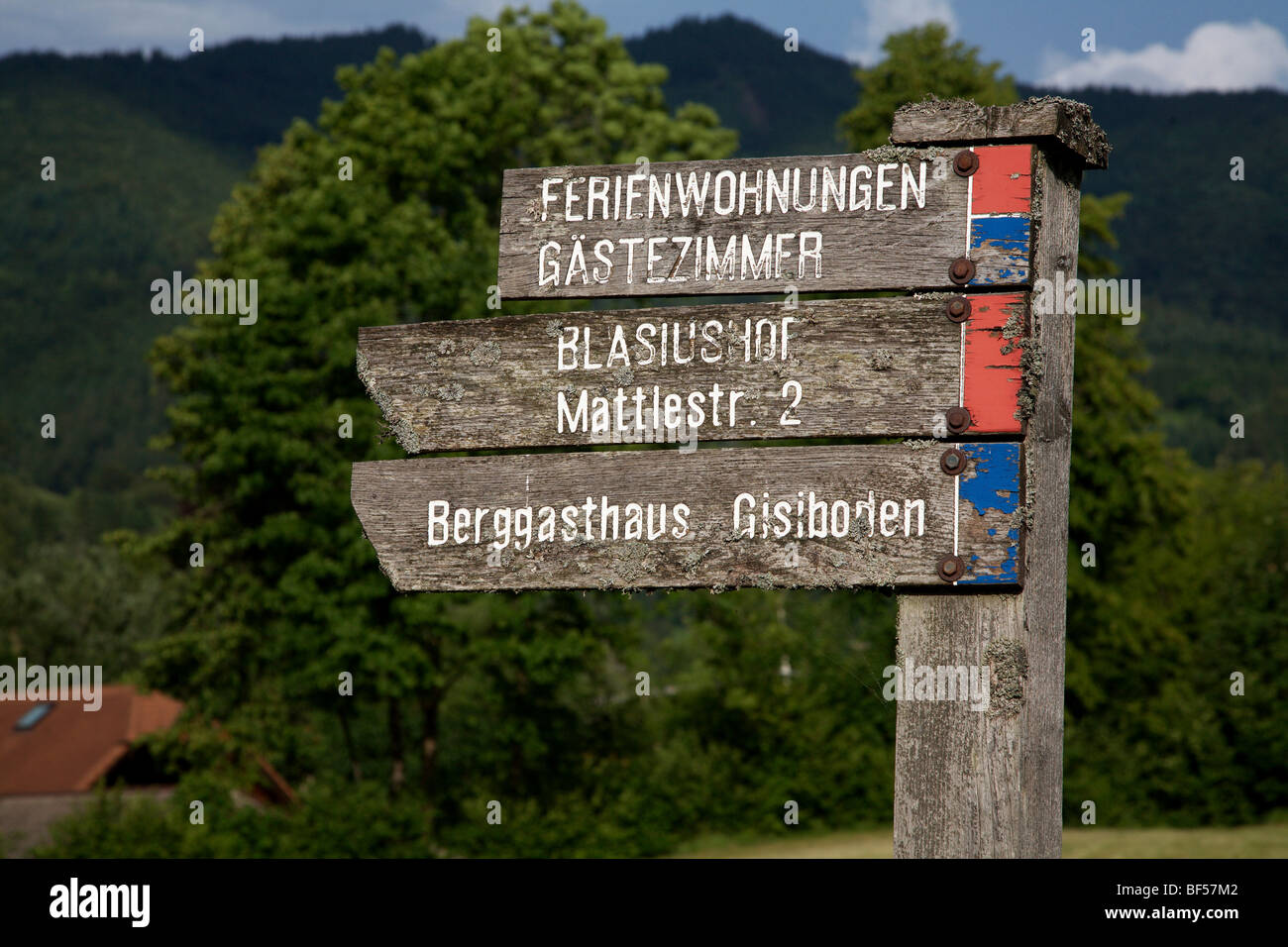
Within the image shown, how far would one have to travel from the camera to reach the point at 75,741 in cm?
3656

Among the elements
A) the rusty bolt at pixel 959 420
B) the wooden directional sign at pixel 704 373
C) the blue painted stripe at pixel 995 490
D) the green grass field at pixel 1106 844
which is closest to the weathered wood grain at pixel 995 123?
the wooden directional sign at pixel 704 373

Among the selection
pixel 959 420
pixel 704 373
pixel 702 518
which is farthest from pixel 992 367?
pixel 702 518

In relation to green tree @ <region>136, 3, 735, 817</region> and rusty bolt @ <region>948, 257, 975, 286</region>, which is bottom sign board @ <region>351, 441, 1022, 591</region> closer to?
rusty bolt @ <region>948, 257, 975, 286</region>

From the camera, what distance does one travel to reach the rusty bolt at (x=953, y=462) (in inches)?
155

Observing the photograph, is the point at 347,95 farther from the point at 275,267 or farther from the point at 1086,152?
the point at 1086,152

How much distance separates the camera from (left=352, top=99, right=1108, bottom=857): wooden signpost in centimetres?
392

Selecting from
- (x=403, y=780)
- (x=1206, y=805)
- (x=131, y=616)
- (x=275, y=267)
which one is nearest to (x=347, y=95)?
(x=275, y=267)

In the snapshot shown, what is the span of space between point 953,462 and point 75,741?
3673 centimetres

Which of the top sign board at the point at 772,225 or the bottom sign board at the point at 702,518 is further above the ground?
the top sign board at the point at 772,225

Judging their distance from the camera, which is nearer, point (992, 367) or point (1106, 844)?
point (992, 367)

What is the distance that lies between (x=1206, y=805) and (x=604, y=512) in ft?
102

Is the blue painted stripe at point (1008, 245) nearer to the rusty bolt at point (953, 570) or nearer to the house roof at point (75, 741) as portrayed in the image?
the rusty bolt at point (953, 570)

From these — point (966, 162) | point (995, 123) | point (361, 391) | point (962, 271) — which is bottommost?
point (962, 271)

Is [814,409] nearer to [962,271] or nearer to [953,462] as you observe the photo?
[953,462]
